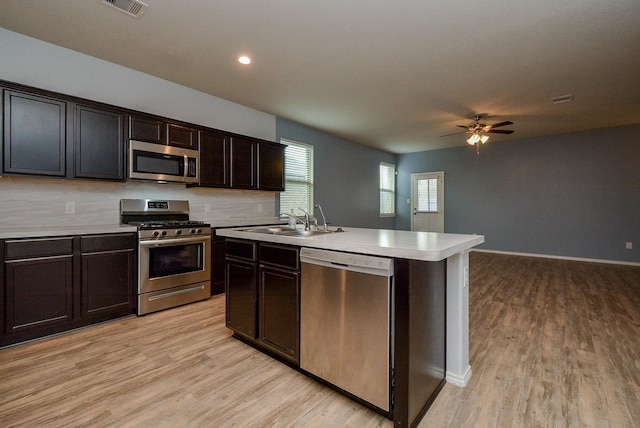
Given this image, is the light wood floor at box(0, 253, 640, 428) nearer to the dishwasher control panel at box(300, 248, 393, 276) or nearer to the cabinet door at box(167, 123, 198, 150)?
the dishwasher control panel at box(300, 248, 393, 276)

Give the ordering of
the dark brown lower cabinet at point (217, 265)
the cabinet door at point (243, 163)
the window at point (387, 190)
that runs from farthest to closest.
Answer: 1. the window at point (387, 190)
2. the cabinet door at point (243, 163)
3. the dark brown lower cabinet at point (217, 265)

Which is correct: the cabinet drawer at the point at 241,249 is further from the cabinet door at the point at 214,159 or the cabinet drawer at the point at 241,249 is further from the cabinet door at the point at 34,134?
the cabinet door at the point at 34,134

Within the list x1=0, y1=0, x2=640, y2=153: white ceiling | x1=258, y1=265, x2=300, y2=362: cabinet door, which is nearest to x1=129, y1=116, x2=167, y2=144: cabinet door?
x1=0, y1=0, x2=640, y2=153: white ceiling

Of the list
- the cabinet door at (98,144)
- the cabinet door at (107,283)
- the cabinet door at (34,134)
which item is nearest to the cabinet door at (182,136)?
the cabinet door at (98,144)

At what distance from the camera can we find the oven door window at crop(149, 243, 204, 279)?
309cm

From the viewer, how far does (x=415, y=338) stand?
59.7 inches

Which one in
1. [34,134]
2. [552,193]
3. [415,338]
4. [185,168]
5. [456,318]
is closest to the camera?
[415,338]

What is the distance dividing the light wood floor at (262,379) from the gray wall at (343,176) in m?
3.58

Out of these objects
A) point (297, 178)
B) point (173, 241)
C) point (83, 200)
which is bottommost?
point (173, 241)

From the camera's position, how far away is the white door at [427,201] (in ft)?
26.0

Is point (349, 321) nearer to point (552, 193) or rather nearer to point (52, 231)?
point (52, 231)

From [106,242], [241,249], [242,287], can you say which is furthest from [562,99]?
[106,242]

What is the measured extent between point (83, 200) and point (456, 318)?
358cm

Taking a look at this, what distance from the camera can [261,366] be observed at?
2119 millimetres
